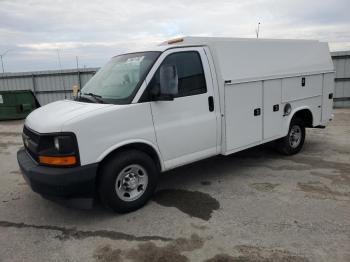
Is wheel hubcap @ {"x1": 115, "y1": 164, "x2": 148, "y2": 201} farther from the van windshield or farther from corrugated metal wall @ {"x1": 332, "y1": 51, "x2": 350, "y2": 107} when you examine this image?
corrugated metal wall @ {"x1": 332, "y1": 51, "x2": 350, "y2": 107}

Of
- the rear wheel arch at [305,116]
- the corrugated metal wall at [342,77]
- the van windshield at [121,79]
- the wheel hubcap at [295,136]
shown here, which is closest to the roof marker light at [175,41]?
the van windshield at [121,79]

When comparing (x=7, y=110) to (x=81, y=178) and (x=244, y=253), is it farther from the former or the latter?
(x=244, y=253)

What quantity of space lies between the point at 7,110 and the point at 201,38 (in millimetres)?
11545

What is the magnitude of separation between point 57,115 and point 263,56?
11.7 feet

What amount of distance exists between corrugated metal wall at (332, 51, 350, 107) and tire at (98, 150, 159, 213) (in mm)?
12051

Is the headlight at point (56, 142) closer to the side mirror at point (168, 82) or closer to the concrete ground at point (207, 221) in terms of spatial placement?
the concrete ground at point (207, 221)

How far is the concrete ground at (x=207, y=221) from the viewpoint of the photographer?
10.8ft

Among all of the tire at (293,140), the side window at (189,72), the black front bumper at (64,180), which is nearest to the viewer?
the black front bumper at (64,180)

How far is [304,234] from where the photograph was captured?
3.51m

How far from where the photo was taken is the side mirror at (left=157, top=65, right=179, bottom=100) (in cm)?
401

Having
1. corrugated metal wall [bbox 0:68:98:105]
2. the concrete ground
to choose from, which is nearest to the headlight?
the concrete ground

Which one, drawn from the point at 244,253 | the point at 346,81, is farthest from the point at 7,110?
the point at 346,81

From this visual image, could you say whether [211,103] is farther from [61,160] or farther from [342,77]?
[342,77]

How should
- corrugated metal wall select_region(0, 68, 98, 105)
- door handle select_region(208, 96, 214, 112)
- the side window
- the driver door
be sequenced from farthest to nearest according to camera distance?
corrugated metal wall select_region(0, 68, 98, 105)
door handle select_region(208, 96, 214, 112)
the side window
the driver door
